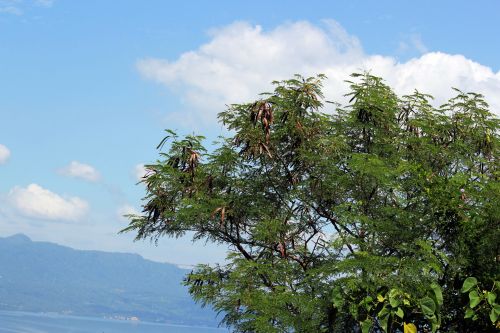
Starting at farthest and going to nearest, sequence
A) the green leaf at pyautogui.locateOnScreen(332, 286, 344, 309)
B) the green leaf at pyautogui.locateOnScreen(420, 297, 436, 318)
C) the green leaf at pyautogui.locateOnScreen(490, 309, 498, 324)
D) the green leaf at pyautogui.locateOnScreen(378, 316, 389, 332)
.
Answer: the green leaf at pyautogui.locateOnScreen(332, 286, 344, 309) → the green leaf at pyautogui.locateOnScreen(378, 316, 389, 332) → the green leaf at pyautogui.locateOnScreen(420, 297, 436, 318) → the green leaf at pyautogui.locateOnScreen(490, 309, 498, 324)

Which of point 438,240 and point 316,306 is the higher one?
point 438,240

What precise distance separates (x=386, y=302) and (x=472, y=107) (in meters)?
10.1

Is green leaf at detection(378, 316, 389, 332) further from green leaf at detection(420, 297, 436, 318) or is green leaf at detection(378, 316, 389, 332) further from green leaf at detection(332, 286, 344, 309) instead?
green leaf at detection(332, 286, 344, 309)

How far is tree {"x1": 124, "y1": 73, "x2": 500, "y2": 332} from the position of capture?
560 inches

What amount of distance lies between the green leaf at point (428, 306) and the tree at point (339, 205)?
1003 mm

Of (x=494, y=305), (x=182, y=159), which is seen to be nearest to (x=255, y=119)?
(x=182, y=159)

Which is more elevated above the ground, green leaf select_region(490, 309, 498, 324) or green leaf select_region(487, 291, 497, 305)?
green leaf select_region(487, 291, 497, 305)

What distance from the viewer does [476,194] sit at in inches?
569

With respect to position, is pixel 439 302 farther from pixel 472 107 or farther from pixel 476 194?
pixel 472 107

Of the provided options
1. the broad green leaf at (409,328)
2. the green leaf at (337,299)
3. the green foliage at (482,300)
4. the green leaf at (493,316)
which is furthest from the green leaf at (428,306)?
the green leaf at (337,299)

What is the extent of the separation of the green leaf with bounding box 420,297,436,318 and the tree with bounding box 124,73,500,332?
100 centimetres

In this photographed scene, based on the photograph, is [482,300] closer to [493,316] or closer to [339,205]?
[493,316]

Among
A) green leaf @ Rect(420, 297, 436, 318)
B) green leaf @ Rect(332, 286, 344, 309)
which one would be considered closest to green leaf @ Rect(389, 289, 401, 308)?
green leaf @ Rect(420, 297, 436, 318)

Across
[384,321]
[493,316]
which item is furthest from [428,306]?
[493,316]
